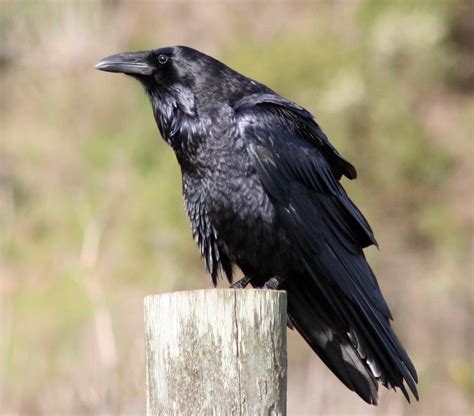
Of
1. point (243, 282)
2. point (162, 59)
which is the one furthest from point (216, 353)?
point (162, 59)

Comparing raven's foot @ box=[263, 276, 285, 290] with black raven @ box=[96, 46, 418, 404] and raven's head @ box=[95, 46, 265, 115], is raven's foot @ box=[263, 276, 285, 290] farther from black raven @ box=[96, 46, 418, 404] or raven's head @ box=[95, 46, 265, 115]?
raven's head @ box=[95, 46, 265, 115]

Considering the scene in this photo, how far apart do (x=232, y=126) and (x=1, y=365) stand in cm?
463

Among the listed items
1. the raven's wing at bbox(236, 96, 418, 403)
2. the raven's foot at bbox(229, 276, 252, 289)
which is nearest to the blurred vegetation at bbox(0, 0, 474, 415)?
the raven's foot at bbox(229, 276, 252, 289)

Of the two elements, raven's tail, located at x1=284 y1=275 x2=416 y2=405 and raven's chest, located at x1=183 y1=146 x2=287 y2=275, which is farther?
raven's chest, located at x1=183 y1=146 x2=287 y2=275

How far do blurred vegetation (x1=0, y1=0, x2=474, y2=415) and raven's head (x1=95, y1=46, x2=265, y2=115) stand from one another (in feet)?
9.13

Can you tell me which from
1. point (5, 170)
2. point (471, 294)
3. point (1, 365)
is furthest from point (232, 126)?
point (5, 170)

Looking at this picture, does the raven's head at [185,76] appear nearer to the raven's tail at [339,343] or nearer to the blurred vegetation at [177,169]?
the raven's tail at [339,343]

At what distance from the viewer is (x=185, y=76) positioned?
A: 4.72m

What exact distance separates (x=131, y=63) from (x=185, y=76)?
0.92 ft

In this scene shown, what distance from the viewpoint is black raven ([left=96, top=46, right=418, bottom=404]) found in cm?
438

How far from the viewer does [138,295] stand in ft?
39.5

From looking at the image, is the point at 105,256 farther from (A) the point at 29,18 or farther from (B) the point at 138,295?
(A) the point at 29,18

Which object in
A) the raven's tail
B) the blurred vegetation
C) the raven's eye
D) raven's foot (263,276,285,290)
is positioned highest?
the blurred vegetation

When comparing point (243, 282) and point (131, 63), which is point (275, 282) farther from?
point (131, 63)
